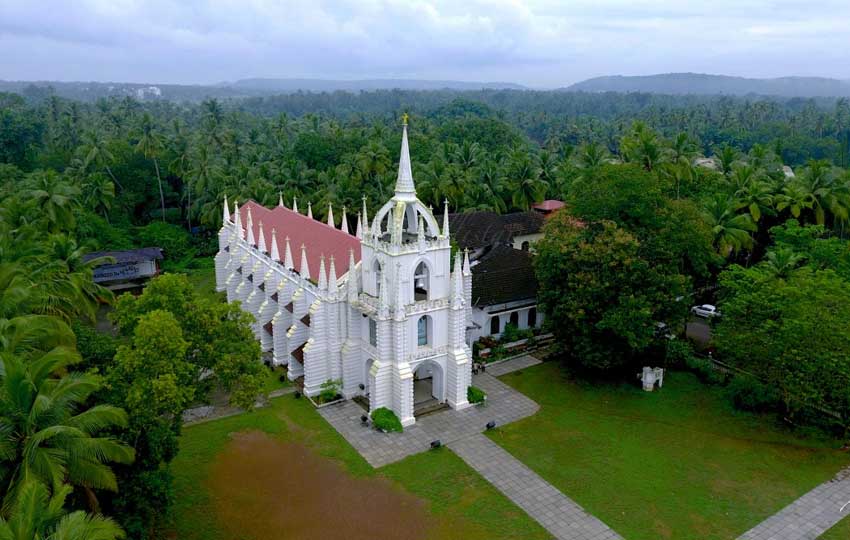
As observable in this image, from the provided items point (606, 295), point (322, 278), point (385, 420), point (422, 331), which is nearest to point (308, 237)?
point (322, 278)

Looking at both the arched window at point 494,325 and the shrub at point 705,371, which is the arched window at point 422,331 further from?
the shrub at point 705,371

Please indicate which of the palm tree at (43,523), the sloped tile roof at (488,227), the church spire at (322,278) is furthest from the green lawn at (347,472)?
the sloped tile roof at (488,227)

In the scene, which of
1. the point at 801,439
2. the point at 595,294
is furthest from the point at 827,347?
the point at 595,294

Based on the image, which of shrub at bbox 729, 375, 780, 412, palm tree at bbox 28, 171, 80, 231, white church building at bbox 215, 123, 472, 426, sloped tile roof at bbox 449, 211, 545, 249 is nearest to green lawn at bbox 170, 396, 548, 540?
white church building at bbox 215, 123, 472, 426

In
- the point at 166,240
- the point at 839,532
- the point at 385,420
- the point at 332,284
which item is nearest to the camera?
the point at 839,532

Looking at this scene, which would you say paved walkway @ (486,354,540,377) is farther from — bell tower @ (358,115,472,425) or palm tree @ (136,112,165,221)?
palm tree @ (136,112,165,221)

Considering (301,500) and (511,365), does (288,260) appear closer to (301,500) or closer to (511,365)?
(511,365)

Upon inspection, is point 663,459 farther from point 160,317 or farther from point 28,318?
point 28,318
